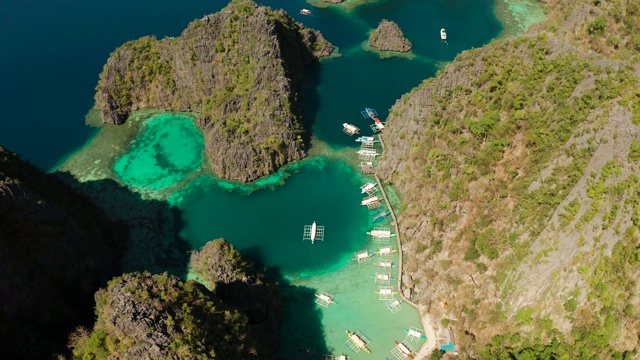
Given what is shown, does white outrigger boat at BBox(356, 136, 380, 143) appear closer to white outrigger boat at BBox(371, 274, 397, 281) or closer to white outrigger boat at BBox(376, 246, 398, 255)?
white outrigger boat at BBox(376, 246, 398, 255)

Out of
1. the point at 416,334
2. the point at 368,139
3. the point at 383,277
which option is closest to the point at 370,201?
the point at 383,277

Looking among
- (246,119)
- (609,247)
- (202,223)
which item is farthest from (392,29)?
(609,247)

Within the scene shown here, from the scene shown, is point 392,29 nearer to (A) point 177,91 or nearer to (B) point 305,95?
(B) point 305,95

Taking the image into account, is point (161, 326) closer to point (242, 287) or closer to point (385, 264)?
point (242, 287)

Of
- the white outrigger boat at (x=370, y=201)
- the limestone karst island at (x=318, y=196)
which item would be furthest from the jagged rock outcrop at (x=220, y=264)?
the white outrigger boat at (x=370, y=201)

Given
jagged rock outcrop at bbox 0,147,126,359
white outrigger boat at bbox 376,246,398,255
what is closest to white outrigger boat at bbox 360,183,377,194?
white outrigger boat at bbox 376,246,398,255

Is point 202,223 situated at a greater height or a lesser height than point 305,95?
lesser

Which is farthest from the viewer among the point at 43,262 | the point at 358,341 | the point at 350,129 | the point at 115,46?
the point at 115,46
